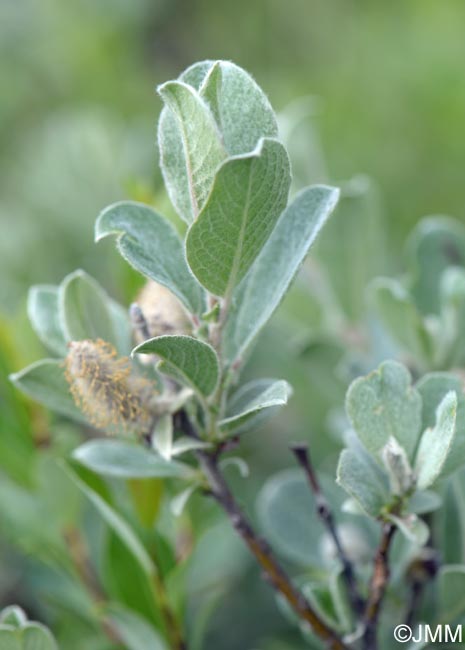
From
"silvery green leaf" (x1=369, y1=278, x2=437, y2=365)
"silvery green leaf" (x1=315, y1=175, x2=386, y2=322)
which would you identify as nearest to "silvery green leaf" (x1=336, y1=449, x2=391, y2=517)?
"silvery green leaf" (x1=369, y1=278, x2=437, y2=365)

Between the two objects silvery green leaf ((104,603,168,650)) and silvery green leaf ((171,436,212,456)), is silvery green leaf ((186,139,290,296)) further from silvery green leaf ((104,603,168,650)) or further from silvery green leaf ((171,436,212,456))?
silvery green leaf ((104,603,168,650))

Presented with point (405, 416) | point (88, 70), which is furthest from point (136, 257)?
point (88, 70)

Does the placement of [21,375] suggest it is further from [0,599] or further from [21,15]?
[21,15]

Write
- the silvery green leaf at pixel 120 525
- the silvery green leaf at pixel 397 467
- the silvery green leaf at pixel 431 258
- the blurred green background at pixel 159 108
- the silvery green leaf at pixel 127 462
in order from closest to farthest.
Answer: the silvery green leaf at pixel 397 467
the silvery green leaf at pixel 127 462
the silvery green leaf at pixel 120 525
the silvery green leaf at pixel 431 258
the blurred green background at pixel 159 108

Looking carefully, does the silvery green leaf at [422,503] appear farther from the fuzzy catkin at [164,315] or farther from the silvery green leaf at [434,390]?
the fuzzy catkin at [164,315]

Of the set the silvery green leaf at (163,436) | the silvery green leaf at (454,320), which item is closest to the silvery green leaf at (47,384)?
the silvery green leaf at (163,436)
